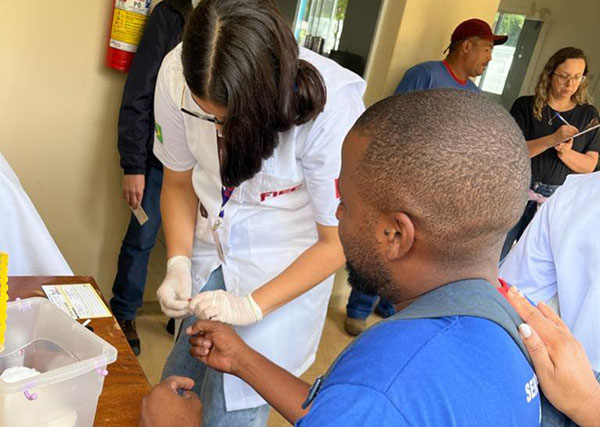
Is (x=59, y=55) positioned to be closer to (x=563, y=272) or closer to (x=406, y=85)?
(x=406, y=85)

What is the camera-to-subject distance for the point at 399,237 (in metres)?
0.71

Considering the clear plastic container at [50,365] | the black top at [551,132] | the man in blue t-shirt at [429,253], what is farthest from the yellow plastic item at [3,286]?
the black top at [551,132]

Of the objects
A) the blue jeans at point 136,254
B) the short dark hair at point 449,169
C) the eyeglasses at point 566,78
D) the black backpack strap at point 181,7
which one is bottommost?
the blue jeans at point 136,254

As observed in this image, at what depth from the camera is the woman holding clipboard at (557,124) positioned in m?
2.91

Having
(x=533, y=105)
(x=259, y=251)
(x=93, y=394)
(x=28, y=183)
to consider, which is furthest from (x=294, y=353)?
(x=533, y=105)

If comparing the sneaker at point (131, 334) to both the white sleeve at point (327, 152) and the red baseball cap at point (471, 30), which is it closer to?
the white sleeve at point (327, 152)

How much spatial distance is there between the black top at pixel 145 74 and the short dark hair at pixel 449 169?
1.52m

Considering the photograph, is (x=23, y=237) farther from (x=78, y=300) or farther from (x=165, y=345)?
(x=165, y=345)

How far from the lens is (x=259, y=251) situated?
4.19 ft

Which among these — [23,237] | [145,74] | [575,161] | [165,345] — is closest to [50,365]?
[23,237]

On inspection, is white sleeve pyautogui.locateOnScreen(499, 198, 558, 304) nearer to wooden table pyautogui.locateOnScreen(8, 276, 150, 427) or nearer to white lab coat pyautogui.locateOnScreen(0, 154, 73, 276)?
wooden table pyautogui.locateOnScreen(8, 276, 150, 427)

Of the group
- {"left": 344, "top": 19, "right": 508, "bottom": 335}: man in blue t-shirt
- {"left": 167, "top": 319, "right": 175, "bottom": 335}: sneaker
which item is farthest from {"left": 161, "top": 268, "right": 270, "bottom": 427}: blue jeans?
{"left": 344, "top": 19, "right": 508, "bottom": 335}: man in blue t-shirt

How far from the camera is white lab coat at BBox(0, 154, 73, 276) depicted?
1.32 metres

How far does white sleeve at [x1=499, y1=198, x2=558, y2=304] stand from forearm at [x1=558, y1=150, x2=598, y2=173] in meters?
1.79
